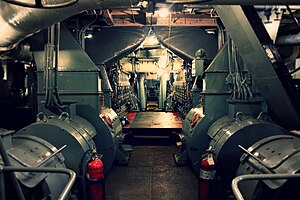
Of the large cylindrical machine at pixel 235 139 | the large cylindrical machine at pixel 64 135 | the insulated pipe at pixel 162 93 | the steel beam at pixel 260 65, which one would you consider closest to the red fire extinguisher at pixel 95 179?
the large cylindrical machine at pixel 64 135

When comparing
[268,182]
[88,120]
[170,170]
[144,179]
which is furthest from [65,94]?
[268,182]

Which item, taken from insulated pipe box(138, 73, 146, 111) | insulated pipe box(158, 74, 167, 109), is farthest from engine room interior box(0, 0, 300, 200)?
insulated pipe box(138, 73, 146, 111)

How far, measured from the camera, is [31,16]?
2.71 m

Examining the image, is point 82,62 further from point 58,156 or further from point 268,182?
point 268,182

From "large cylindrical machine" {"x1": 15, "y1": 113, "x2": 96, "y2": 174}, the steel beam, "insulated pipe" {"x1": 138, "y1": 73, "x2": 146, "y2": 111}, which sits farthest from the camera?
"insulated pipe" {"x1": 138, "y1": 73, "x2": 146, "y2": 111}

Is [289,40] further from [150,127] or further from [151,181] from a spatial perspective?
[150,127]

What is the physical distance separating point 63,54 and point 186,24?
2.87m

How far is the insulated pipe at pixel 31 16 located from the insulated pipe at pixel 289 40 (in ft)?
12.2

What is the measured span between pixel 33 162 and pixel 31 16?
1556 millimetres

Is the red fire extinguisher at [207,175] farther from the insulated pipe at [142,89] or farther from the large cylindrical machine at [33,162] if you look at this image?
the insulated pipe at [142,89]

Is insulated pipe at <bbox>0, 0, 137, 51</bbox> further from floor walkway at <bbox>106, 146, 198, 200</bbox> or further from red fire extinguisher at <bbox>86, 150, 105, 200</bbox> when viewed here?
floor walkway at <bbox>106, 146, 198, 200</bbox>

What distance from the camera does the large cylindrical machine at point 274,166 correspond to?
89.0 inches

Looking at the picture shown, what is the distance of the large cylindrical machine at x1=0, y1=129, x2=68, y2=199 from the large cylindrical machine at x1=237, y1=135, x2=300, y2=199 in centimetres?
212

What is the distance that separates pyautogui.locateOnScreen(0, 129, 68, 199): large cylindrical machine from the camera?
2359 millimetres
